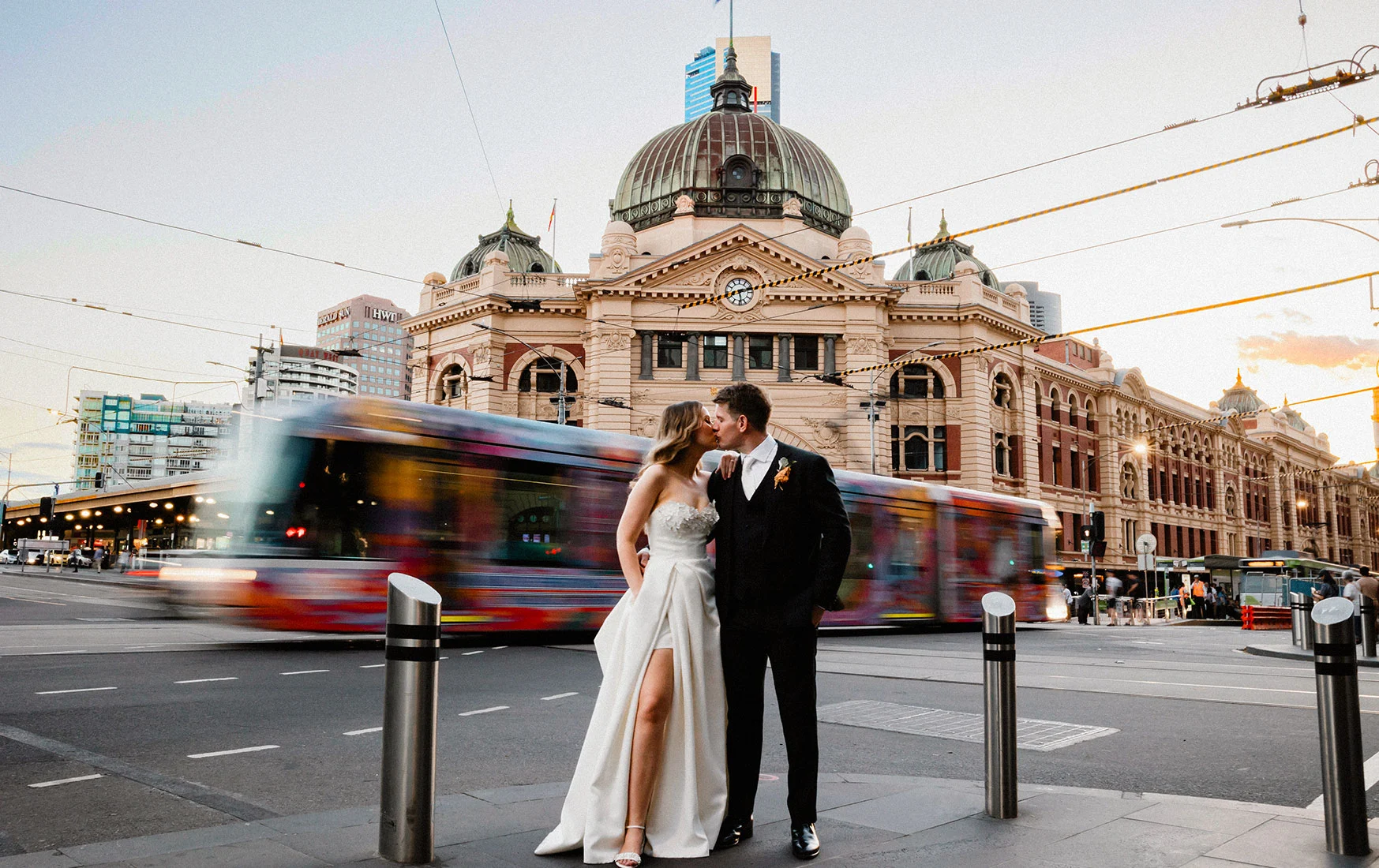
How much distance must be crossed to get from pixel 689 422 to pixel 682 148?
4597 cm

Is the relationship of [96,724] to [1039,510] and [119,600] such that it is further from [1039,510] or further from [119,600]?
[119,600]

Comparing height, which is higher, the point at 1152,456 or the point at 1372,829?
the point at 1152,456

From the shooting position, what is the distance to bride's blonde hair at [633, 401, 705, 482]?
4352mm

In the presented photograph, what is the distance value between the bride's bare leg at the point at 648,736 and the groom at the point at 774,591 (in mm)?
364

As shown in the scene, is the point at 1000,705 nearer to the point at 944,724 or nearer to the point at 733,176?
the point at 944,724

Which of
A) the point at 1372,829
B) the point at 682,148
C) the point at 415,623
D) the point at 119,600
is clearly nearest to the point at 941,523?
the point at 1372,829

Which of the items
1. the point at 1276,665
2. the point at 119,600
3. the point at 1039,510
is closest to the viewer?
the point at 1276,665

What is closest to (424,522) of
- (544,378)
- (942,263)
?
(544,378)

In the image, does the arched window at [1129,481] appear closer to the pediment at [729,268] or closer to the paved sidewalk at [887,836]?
the pediment at [729,268]

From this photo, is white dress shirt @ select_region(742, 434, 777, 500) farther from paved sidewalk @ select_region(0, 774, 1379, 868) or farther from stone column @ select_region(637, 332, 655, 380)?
stone column @ select_region(637, 332, 655, 380)

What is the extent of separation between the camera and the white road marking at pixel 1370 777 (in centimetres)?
537

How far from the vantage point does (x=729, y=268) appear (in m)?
41.8

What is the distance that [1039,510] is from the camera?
80.2 feet

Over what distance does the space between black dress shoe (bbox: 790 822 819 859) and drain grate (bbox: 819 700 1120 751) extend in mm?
3410
